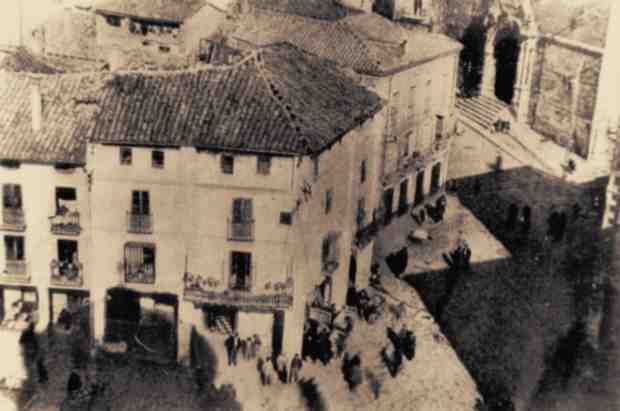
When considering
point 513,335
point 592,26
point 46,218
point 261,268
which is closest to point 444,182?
point 592,26

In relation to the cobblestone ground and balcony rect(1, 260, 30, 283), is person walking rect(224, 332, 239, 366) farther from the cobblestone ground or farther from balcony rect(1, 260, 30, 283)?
the cobblestone ground

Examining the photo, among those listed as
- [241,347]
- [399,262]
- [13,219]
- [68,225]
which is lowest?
[241,347]

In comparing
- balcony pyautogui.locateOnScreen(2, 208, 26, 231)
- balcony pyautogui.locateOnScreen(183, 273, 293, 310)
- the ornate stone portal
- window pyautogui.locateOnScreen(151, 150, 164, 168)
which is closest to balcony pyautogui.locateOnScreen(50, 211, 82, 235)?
balcony pyautogui.locateOnScreen(2, 208, 26, 231)

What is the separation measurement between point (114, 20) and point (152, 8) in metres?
3.03

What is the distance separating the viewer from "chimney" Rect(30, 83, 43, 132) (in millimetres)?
45469

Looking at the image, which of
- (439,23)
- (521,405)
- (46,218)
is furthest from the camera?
(439,23)

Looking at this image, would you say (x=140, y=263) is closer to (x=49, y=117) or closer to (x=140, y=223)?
(x=140, y=223)

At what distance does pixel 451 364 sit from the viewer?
45.8 metres

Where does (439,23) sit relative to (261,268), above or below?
Result: above

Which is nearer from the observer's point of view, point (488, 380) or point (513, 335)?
point (488, 380)

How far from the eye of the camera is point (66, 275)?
46.4 metres

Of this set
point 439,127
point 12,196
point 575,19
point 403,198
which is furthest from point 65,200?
point 575,19

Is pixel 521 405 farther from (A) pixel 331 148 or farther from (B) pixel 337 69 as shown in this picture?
(B) pixel 337 69

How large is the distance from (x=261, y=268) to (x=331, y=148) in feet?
22.5
